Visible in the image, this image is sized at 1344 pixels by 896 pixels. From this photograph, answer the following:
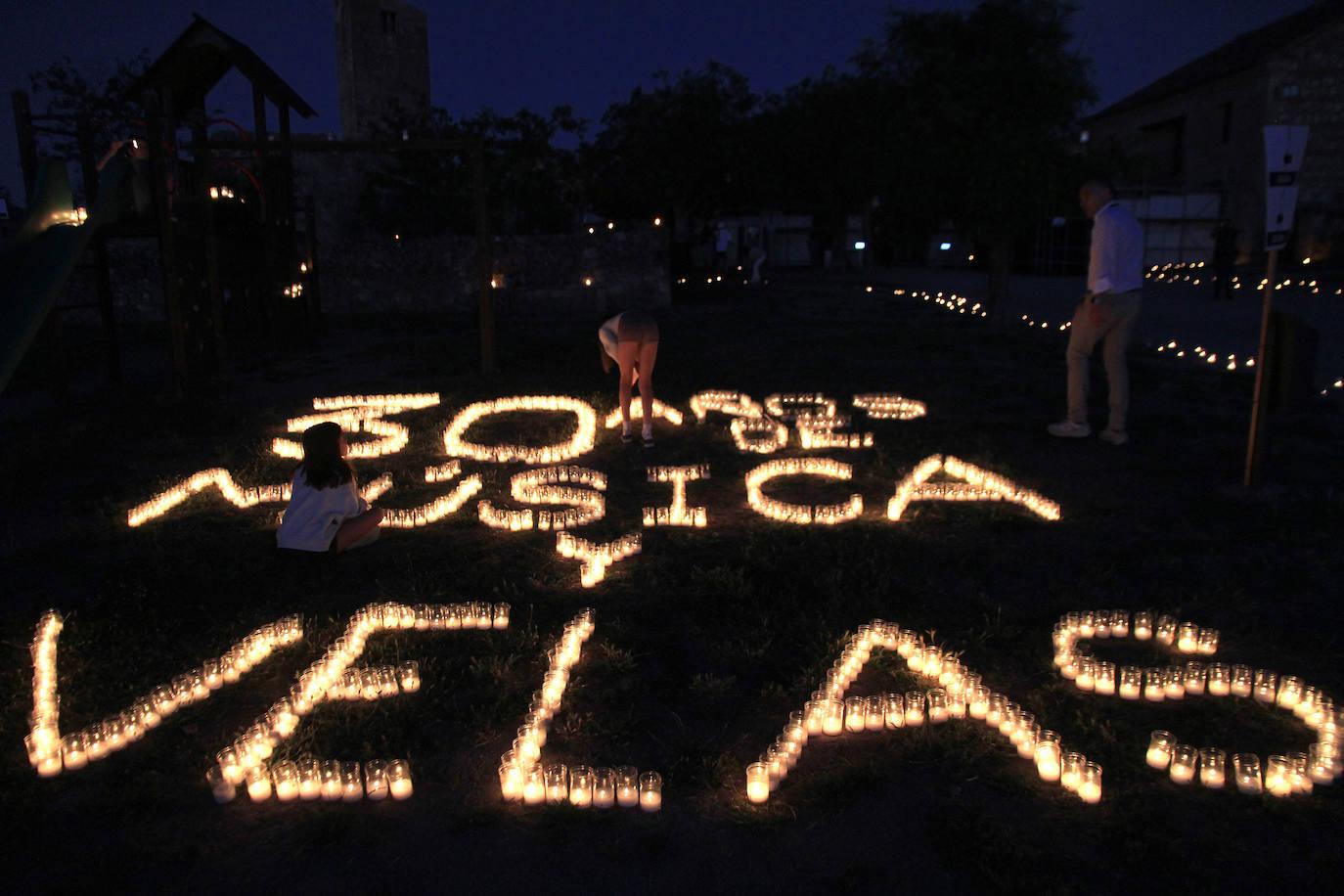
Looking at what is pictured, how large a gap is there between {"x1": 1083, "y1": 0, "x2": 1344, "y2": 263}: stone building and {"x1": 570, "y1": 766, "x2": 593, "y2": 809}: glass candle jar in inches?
1382

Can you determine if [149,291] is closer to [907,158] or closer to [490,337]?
[490,337]

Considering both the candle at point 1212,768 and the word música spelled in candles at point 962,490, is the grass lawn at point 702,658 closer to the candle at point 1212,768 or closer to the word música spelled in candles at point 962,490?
the candle at point 1212,768

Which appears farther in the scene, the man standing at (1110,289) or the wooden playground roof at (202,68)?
the wooden playground roof at (202,68)

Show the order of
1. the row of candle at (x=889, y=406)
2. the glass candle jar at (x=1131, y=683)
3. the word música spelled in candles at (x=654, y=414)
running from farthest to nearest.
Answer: the row of candle at (x=889, y=406) → the word música spelled in candles at (x=654, y=414) → the glass candle jar at (x=1131, y=683)

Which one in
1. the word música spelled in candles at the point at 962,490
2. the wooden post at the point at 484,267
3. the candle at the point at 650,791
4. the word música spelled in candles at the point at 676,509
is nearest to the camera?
the candle at the point at 650,791

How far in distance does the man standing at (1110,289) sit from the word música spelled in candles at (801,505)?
8.61 ft

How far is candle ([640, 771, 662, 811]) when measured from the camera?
3.61 metres

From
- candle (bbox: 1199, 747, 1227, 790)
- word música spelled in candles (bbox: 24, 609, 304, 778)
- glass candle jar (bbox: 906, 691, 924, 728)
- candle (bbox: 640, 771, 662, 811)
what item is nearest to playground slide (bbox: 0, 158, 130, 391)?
word música spelled in candles (bbox: 24, 609, 304, 778)

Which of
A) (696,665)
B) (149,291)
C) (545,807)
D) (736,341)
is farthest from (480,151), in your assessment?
(149,291)

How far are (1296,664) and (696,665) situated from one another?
295 cm

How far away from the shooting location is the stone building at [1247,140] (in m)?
34.6

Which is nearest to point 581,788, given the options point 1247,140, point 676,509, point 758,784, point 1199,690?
point 758,784

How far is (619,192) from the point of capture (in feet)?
155

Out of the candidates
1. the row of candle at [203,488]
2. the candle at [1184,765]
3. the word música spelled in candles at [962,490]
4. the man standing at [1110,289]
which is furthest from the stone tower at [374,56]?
the candle at [1184,765]
